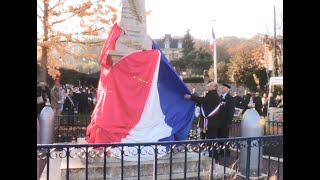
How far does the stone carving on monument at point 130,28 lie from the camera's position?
6.55 m

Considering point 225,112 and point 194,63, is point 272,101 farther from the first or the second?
point 194,63

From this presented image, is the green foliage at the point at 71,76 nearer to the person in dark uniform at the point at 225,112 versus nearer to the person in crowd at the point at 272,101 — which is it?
the person in crowd at the point at 272,101

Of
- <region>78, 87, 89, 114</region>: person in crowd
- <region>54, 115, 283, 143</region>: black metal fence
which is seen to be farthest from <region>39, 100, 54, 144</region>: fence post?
<region>78, 87, 89, 114</region>: person in crowd

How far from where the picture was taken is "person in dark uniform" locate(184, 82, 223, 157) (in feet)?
26.0

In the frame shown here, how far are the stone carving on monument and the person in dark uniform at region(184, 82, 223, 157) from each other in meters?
1.93

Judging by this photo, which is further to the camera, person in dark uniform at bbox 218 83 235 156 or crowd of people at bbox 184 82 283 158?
person in dark uniform at bbox 218 83 235 156


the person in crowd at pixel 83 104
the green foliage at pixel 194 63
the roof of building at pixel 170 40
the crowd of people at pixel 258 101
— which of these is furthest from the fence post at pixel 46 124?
the roof of building at pixel 170 40

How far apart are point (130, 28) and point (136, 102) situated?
1386 mm

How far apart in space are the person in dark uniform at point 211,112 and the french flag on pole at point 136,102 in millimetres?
1081

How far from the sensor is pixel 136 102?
253 inches

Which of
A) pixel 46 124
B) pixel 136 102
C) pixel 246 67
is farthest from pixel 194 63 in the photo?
pixel 136 102

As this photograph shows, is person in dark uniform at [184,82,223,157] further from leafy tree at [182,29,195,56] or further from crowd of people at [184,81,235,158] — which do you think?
leafy tree at [182,29,195,56]

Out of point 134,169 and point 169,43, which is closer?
point 134,169
